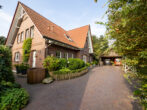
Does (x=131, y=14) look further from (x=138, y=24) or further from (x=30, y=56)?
(x=30, y=56)

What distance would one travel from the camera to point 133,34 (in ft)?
4.72

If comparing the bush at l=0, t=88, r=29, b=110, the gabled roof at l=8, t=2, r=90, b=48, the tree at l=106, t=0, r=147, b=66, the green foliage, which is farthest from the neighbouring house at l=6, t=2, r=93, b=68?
the tree at l=106, t=0, r=147, b=66

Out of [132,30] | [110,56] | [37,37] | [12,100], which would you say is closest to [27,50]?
[37,37]

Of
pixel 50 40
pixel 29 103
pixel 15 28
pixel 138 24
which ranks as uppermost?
pixel 15 28

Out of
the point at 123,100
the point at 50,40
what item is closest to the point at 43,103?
the point at 123,100

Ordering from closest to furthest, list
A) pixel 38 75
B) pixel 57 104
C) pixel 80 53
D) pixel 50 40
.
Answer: pixel 57 104
pixel 38 75
pixel 50 40
pixel 80 53

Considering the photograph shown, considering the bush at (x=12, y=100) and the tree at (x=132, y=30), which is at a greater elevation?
the tree at (x=132, y=30)

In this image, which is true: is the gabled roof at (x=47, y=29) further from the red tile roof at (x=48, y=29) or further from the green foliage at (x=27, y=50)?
the green foliage at (x=27, y=50)

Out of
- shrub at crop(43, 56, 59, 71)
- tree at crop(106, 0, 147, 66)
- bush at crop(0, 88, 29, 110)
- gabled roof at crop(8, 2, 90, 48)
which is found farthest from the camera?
gabled roof at crop(8, 2, 90, 48)

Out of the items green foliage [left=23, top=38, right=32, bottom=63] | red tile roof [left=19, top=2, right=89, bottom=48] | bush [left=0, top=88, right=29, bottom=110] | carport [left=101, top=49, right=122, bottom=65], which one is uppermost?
red tile roof [left=19, top=2, right=89, bottom=48]

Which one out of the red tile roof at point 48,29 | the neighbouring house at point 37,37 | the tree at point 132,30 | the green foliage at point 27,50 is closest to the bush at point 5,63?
the neighbouring house at point 37,37

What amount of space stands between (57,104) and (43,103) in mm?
659

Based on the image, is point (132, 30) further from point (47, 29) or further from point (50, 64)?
point (47, 29)

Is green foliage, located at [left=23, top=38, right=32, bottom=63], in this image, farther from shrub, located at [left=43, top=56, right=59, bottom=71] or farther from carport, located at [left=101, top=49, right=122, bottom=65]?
carport, located at [left=101, top=49, right=122, bottom=65]
